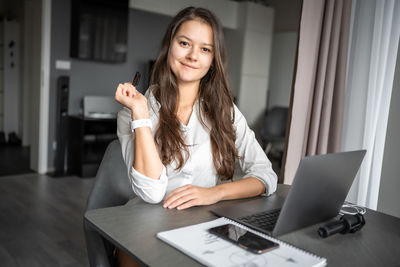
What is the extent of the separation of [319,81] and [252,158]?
891mm

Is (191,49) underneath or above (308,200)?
above

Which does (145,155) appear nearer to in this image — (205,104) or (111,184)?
(111,184)

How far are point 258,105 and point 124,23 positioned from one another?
2.52 m

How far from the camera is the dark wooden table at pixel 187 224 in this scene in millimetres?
807

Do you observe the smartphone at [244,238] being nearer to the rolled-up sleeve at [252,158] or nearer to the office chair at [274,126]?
the rolled-up sleeve at [252,158]

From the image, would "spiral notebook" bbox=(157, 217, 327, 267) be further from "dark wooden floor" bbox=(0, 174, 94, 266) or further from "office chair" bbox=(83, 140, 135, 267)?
"dark wooden floor" bbox=(0, 174, 94, 266)

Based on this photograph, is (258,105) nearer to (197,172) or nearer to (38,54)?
(38,54)

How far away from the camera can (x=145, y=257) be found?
2.54ft

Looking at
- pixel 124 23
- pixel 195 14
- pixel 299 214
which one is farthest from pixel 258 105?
pixel 299 214

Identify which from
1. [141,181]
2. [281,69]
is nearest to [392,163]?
[141,181]

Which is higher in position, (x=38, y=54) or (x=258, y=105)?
(x=38, y=54)

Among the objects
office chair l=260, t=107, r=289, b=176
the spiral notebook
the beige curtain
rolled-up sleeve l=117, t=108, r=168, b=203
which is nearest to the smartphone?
the spiral notebook

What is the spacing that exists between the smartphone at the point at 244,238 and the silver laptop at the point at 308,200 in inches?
3.0

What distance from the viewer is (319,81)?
6.88 ft
